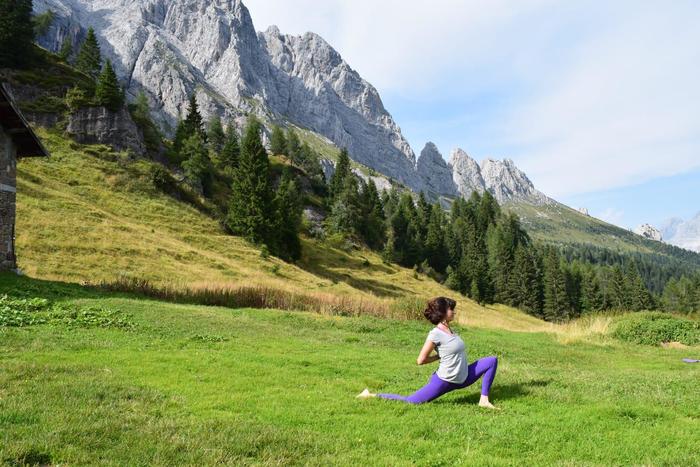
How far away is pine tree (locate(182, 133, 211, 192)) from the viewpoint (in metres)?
74.8

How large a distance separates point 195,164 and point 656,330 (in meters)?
67.8

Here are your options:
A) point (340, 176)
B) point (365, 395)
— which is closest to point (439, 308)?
point (365, 395)

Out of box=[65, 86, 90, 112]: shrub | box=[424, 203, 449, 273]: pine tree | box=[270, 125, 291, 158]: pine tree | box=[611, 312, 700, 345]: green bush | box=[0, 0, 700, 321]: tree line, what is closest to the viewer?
box=[611, 312, 700, 345]: green bush

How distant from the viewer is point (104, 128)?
69938mm

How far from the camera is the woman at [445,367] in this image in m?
8.76

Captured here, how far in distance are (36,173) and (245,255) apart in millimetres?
26195

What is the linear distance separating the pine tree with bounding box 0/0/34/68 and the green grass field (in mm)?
76226

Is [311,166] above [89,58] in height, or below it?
below

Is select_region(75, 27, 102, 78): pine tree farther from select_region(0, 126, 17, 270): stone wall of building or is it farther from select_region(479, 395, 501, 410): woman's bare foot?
select_region(479, 395, 501, 410): woman's bare foot

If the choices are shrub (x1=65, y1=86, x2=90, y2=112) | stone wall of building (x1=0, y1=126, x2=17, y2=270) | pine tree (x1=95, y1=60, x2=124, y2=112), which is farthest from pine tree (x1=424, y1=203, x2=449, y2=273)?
stone wall of building (x1=0, y1=126, x2=17, y2=270)

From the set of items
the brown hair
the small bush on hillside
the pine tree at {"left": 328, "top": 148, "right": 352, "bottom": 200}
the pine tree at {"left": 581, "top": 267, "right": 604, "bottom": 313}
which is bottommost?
the small bush on hillside

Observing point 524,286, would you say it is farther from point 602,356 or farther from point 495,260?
point 602,356

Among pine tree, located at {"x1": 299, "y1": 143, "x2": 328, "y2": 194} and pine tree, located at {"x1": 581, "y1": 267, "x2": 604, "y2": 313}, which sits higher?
pine tree, located at {"x1": 299, "y1": 143, "x2": 328, "y2": 194}

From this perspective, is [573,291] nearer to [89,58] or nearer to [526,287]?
[526,287]
